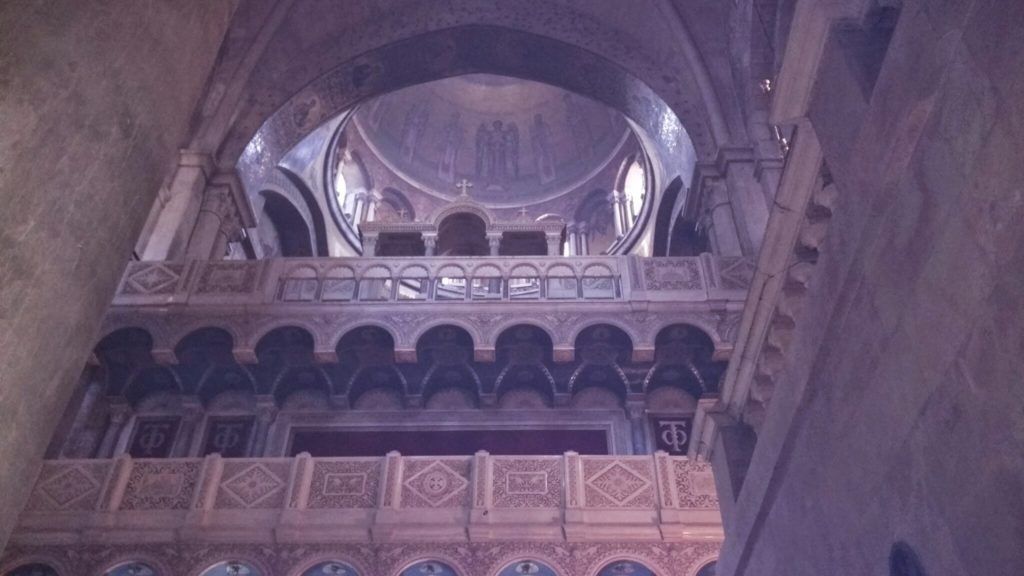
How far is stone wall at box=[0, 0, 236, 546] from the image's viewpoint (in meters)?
3.61

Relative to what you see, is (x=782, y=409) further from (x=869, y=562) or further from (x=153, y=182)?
(x=153, y=182)

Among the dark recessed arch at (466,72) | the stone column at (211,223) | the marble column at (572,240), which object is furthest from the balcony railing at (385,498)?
the marble column at (572,240)

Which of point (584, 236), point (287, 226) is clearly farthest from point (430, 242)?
point (584, 236)

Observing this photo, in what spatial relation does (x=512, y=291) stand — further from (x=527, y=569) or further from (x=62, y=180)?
(x=62, y=180)

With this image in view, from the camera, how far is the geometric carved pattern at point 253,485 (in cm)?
1045

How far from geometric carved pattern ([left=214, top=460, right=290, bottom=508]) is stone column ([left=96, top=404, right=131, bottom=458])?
9.86 ft

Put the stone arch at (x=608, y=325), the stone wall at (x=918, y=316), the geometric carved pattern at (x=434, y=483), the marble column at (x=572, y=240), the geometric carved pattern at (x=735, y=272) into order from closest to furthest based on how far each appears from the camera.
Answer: the stone wall at (x=918, y=316) → the geometric carved pattern at (x=434, y=483) → the stone arch at (x=608, y=325) → the geometric carved pattern at (x=735, y=272) → the marble column at (x=572, y=240)

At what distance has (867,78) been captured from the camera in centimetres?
367

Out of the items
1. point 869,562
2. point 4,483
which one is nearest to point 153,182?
point 4,483

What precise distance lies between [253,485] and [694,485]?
570cm

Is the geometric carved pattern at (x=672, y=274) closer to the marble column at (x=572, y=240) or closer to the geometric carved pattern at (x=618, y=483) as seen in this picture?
the geometric carved pattern at (x=618, y=483)

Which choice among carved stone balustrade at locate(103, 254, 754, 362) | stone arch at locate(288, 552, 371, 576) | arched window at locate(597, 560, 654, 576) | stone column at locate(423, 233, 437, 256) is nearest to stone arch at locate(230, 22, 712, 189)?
stone column at locate(423, 233, 437, 256)

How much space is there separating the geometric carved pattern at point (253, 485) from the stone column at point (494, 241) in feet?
28.5

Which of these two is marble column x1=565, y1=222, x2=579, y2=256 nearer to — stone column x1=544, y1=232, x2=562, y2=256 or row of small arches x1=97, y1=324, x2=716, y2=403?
stone column x1=544, y1=232, x2=562, y2=256
